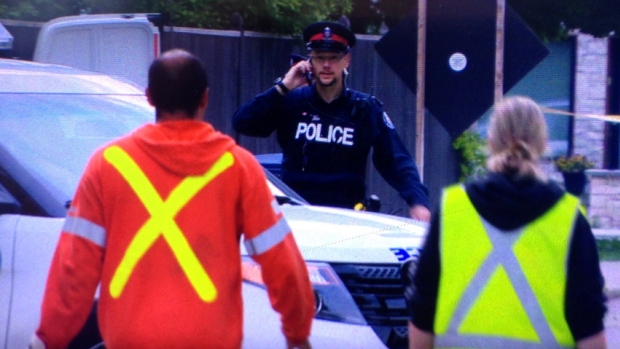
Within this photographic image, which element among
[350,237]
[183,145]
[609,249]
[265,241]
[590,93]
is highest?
[183,145]

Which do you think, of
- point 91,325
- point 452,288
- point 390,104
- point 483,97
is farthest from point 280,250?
point 390,104

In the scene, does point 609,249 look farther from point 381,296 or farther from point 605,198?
point 381,296

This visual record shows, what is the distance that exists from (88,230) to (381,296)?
1493 millimetres

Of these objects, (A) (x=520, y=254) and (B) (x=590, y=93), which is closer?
(A) (x=520, y=254)

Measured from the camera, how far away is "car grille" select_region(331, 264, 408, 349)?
4.35m

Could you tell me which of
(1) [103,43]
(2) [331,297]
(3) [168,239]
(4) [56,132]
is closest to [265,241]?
(3) [168,239]

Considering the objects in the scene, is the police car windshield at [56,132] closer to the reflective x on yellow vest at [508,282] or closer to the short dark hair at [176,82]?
the short dark hair at [176,82]

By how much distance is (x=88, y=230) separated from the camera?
10.9 ft

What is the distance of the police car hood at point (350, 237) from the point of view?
4363 mm

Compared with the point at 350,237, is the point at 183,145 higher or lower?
higher

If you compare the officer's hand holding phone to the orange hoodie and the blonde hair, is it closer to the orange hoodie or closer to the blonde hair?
the orange hoodie

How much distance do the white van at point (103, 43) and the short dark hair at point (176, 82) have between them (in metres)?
5.00

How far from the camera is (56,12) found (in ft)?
33.4

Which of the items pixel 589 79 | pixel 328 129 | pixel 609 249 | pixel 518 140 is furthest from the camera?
pixel 589 79
